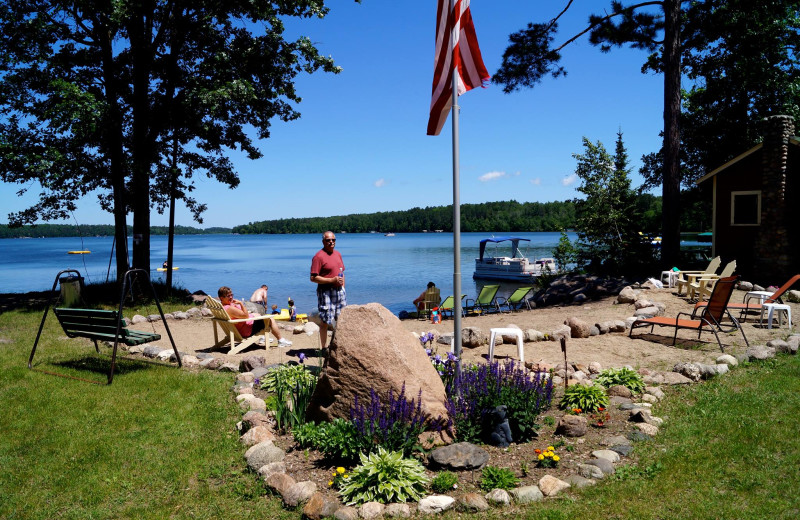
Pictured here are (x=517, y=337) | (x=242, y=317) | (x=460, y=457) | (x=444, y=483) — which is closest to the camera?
(x=444, y=483)

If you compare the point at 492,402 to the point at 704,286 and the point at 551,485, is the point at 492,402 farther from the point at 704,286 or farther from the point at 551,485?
the point at 704,286

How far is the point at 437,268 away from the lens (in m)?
47.9

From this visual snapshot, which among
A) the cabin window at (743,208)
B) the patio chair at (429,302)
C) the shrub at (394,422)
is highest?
the cabin window at (743,208)

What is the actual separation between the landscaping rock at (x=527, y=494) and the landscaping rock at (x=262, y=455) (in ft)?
6.18

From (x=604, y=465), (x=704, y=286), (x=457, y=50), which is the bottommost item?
(x=604, y=465)

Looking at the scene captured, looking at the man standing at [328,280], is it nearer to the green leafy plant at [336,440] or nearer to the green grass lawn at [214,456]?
the green grass lawn at [214,456]

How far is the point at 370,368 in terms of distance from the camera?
15.0 ft

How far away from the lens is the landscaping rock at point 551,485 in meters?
3.76

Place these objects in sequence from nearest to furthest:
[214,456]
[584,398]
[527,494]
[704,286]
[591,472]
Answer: [527,494], [591,472], [214,456], [584,398], [704,286]

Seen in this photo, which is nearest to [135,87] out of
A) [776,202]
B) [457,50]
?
[457,50]

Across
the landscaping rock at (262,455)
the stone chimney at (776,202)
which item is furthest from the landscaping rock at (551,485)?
the stone chimney at (776,202)

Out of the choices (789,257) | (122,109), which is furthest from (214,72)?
(789,257)

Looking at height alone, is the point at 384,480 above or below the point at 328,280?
below

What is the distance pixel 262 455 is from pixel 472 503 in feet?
5.71
